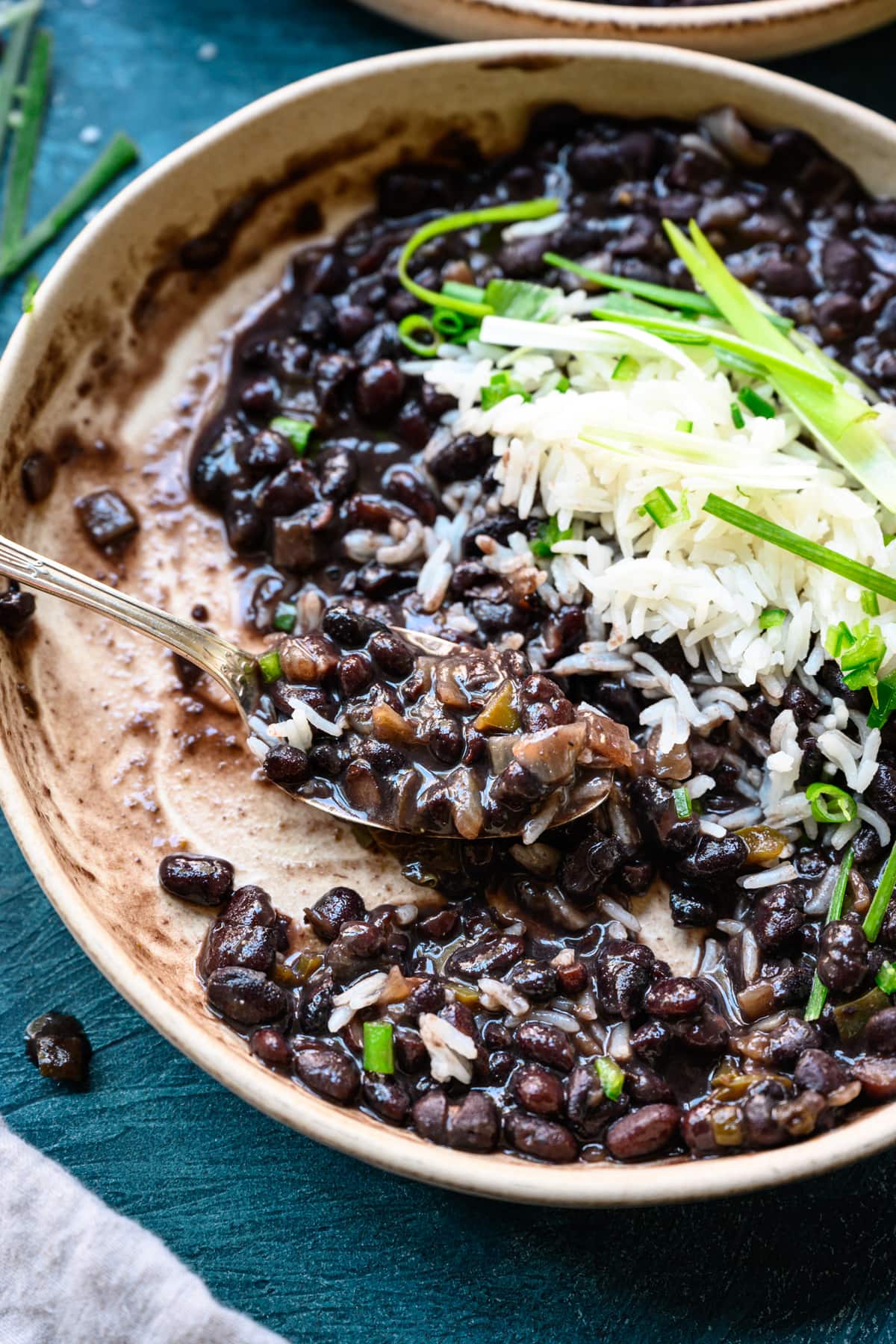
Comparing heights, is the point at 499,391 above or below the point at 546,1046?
above

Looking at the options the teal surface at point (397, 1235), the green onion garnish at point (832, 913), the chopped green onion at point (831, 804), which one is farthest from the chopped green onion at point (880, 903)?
the teal surface at point (397, 1235)

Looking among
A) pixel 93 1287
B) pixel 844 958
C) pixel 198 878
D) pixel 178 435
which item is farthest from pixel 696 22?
pixel 93 1287

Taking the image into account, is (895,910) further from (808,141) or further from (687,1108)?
(808,141)

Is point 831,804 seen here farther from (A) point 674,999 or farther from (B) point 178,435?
(B) point 178,435

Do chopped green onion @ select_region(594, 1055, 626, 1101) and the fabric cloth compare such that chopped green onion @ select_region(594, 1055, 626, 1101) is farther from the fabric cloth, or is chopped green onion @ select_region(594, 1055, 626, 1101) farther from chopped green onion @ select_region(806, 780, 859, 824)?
the fabric cloth

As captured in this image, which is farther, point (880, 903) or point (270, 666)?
point (270, 666)

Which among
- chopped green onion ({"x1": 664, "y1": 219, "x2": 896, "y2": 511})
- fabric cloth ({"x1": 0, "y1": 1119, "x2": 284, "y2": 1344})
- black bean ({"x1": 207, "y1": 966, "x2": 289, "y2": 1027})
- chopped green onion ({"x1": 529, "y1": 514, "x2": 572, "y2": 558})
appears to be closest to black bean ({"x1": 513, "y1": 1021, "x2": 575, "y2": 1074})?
black bean ({"x1": 207, "y1": 966, "x2": 289, "y2": 1027})

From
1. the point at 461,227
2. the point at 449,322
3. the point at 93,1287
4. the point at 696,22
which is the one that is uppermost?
the point at 696,22
